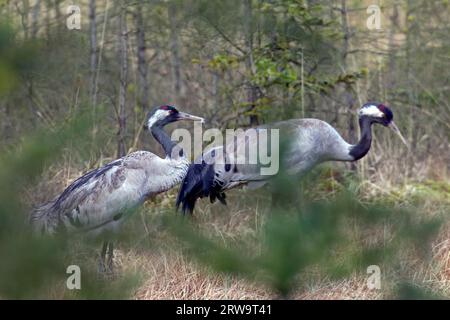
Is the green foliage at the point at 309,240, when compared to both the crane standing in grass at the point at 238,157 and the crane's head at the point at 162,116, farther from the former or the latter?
the crane's head at the point at 162,116

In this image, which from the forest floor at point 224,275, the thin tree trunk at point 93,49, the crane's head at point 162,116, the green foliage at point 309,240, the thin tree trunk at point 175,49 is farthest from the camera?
the thin tree trunk at point 175,49

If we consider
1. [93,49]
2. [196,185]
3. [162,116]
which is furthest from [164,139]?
[93,49]

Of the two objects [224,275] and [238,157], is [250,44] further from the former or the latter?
[224,275]

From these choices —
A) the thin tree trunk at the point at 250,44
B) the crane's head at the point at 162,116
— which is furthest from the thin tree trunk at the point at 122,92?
the crane's head at the point at 162,116

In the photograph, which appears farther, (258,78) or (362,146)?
(258,78)

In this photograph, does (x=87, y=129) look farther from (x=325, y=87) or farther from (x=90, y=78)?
(x=90, y=78)

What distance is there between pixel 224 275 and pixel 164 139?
3.89 meters

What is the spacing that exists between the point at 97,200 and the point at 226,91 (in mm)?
2615

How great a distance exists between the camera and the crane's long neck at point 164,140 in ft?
22.1

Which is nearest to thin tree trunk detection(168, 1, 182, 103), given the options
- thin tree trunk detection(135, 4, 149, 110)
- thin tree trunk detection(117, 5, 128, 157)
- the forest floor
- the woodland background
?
the woodland background

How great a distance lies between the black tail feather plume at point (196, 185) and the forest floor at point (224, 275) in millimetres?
219

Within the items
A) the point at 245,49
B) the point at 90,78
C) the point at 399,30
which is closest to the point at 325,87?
the point at 245,49

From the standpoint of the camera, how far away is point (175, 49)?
907 cm

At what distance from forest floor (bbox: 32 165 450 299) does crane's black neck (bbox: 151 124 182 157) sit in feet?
2.16
